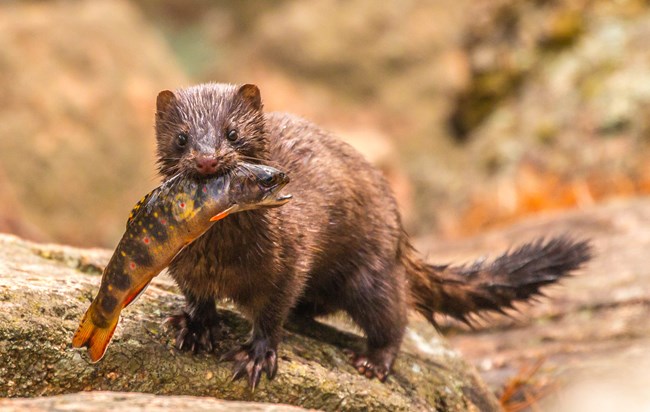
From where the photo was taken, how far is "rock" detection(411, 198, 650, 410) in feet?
19.8

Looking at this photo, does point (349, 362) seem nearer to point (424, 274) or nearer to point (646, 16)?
point (424, 274)

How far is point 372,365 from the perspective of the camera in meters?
4.71

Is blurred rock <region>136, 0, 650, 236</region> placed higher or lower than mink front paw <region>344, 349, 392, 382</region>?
higher

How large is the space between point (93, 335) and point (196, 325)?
63 centimetres

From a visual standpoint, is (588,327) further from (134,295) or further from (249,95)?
(134,295)

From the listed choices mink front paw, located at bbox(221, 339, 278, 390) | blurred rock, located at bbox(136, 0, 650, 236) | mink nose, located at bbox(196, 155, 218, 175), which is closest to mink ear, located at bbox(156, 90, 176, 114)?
mink nose, located at bbox(196, 155, 218, 175)

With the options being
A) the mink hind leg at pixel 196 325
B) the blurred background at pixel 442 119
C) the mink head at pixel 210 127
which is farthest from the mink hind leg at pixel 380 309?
the blurred background at pixel 442 119

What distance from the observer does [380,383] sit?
4.61 metres

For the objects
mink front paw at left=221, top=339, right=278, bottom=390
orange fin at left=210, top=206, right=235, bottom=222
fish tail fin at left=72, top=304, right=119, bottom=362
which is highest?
orange fin at left=210, top=206, right=235, bottom=222

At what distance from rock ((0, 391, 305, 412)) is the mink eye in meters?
1.41

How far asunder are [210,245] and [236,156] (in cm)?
46

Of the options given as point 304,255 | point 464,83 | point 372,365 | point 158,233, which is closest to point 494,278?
point 372,365

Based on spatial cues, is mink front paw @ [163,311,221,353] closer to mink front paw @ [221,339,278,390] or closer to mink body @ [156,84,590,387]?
mink body @ [156,84,590,387]

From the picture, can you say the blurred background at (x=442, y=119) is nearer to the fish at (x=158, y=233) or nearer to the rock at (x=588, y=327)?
the rock at (x=588, y=327)
